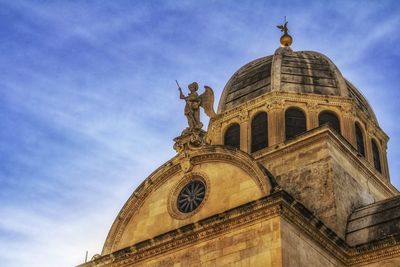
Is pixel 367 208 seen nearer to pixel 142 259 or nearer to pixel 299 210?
pixel 299 210

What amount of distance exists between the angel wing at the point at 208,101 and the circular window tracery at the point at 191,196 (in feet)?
10.0

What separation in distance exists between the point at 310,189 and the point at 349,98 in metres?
7.09

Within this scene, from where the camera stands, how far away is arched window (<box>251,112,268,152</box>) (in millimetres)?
28547

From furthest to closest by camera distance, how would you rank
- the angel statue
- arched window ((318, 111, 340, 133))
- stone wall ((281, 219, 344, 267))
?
1. arched window ((318, 111, 340, 133))
2. the angel statue
3. stone wall ((281, 219, 344, 267))

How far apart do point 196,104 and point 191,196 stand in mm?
3799

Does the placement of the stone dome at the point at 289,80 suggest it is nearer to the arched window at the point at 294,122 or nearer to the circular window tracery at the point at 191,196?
the arched window at the point at 294,122

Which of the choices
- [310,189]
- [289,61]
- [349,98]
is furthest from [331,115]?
[310,189]

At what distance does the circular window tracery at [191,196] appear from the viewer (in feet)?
76.0

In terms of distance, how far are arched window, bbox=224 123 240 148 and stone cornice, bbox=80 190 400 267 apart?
8300 mm

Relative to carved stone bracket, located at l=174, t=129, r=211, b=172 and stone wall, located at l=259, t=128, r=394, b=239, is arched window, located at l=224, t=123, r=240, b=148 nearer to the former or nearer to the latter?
stone wall, located at l=259, t=128, r=394, b=239

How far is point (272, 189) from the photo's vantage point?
20891mm

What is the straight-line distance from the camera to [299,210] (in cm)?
2038

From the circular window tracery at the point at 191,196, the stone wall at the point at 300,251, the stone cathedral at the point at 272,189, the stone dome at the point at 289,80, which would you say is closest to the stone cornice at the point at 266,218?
the stone cathedral at the point at 272,189

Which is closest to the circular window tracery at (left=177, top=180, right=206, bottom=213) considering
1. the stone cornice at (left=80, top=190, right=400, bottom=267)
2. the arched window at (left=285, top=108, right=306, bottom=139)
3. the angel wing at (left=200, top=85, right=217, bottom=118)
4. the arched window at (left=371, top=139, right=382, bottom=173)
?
the stone cornice at (left=80, top=190, right=400, bottom=267)
